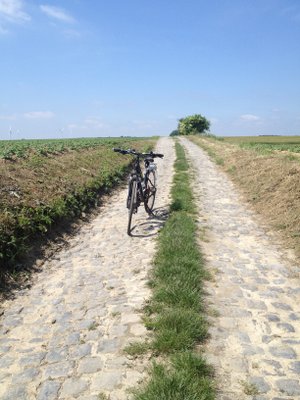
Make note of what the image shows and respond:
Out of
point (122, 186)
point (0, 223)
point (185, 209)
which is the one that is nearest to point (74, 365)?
point (0, 223)

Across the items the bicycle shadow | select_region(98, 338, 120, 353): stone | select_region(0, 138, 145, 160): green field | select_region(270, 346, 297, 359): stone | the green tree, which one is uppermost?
the green tree

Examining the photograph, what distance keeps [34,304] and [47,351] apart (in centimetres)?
146

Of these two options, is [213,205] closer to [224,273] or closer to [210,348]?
[224,273]

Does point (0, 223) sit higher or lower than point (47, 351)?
higher

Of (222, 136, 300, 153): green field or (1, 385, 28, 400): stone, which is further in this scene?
(222, 136, 300, 153): green field

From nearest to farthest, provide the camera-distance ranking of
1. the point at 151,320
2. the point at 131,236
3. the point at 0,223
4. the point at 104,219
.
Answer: the point at 151,320 < the point at 0,223 < the point at 131,236 < the point at 104,219

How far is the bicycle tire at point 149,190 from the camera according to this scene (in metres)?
10.2

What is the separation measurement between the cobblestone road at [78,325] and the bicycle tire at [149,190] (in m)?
1.94

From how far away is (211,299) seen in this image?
5715 millimetres

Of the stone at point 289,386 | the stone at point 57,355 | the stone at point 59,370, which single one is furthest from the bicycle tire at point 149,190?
the stone at point 289,386

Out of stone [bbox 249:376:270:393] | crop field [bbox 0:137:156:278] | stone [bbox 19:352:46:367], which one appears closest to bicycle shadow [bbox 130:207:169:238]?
crop field [bbox 0:137:156:278]

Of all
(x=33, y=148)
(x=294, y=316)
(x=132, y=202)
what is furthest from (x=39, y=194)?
(x=33, y=148)

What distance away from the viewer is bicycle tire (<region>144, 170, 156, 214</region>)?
10230mm

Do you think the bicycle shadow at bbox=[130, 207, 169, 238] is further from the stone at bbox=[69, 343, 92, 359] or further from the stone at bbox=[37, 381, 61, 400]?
the stone at bbox=[37, 381, 61, 400]
